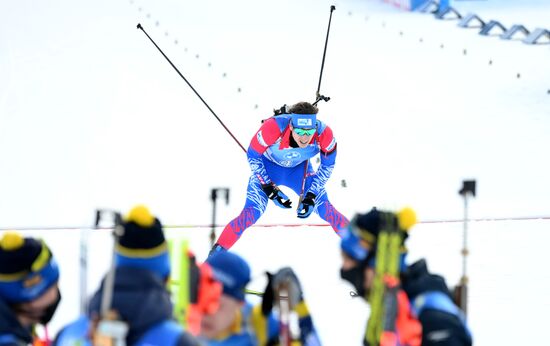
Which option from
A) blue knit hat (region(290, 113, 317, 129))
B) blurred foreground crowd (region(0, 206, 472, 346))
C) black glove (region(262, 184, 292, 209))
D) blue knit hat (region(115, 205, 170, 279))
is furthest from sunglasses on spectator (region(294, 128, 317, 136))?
blue knit hat (region(115, 205, 170, 279))

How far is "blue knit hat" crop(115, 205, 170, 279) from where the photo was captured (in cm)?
288

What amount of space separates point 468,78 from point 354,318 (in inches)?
345

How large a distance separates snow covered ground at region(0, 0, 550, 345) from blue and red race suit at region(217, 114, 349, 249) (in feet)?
1.20

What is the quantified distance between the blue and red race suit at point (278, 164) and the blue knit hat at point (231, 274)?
2.76 meters

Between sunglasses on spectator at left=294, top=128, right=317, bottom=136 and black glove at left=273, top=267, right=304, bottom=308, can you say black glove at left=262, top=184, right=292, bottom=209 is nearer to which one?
sunglasses on spectator at left=294, top=128, right=317, bottom=136

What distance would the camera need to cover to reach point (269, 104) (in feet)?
40.2

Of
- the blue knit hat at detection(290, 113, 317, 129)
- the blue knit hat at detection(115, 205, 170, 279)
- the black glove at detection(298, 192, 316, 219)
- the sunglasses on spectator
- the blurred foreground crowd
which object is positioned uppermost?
the blue knit hat at detection(290, 113, 317, 129)

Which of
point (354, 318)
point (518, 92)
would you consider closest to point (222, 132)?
point (518, 92)

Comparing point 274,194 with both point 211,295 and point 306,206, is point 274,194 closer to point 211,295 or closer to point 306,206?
point 306,206

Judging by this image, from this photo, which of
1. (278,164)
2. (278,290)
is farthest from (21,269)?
(278,164)

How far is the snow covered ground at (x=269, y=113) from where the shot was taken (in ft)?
20.9

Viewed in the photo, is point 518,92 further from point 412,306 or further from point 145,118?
point 412,306

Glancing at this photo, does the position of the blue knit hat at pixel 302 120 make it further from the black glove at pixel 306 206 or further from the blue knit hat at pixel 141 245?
the blue knit hat at pixel 141 245

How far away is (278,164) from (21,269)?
3297 mm
